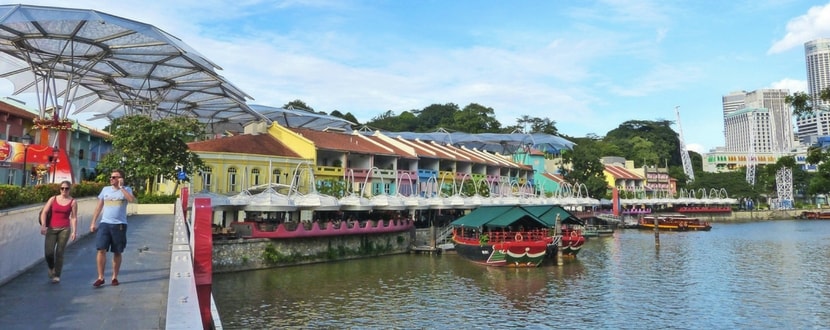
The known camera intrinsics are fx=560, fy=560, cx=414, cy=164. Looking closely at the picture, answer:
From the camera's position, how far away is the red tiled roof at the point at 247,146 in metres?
43.1

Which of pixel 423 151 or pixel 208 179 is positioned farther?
pixel 423 151

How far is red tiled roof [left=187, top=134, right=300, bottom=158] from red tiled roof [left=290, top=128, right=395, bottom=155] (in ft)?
8.88

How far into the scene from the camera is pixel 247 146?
44.8m

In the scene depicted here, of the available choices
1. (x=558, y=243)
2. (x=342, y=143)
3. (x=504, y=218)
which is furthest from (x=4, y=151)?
(x=558, y=243)

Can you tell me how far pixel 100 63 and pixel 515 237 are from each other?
27.9 metres

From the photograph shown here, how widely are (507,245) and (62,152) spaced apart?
23776 millimetres

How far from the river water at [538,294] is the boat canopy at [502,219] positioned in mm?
2757

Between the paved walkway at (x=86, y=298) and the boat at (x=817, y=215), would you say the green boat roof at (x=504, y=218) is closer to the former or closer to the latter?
the paved walkway at (x=86, y=298)

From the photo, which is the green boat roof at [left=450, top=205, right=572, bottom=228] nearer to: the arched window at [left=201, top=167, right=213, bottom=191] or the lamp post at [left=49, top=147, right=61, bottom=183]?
the arched window at [left=201, top=167, right=213, bottom=191]

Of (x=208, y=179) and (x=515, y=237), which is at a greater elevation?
(x=208, y=179)

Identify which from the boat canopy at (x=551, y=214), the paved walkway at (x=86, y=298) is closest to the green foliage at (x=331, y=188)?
the boat canopy at (x=551, y=214)

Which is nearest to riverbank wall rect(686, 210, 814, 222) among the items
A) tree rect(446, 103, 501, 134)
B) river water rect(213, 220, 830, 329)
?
tree rect(446, 103, 501, 134)

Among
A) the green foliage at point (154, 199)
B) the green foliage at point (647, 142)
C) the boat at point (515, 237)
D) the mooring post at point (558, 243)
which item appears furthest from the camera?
the green foliage at point (647, 142)

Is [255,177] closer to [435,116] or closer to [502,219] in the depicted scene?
[502,219]
